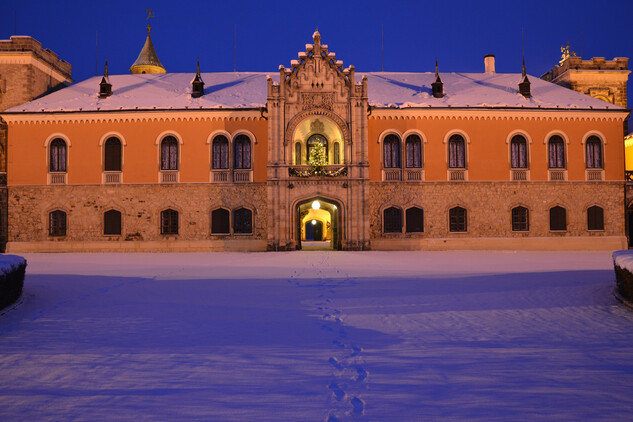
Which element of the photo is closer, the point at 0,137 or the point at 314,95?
the point at 314,95

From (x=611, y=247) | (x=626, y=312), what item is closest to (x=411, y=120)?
(x=611, y=247)

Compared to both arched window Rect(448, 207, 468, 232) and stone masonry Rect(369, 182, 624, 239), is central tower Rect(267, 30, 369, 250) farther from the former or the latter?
arched window Rect(448, 207, 468, 232)

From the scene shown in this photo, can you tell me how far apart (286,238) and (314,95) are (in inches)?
359

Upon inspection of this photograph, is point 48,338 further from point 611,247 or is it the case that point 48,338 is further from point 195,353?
point 611,247

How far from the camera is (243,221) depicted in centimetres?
3023

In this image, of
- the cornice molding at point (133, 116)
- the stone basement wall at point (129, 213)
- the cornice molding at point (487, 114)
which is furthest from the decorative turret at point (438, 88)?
the stone basement wall at point (129, 213)

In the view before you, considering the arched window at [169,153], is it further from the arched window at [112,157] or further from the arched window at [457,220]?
the arched window at [457,220]

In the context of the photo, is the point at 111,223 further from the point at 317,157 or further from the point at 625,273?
the point at 625,273

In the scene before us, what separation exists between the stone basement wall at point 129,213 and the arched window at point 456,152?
12557 millimetres

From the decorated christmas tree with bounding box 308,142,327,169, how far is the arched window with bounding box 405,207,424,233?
6.44 m

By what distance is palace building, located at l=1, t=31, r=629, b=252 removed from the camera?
3020 cm

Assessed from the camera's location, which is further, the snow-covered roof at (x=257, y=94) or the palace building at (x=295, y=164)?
the snow-covered roof at (x=257, y=94)

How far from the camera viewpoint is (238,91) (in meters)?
32.8

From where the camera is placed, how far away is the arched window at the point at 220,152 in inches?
1202
